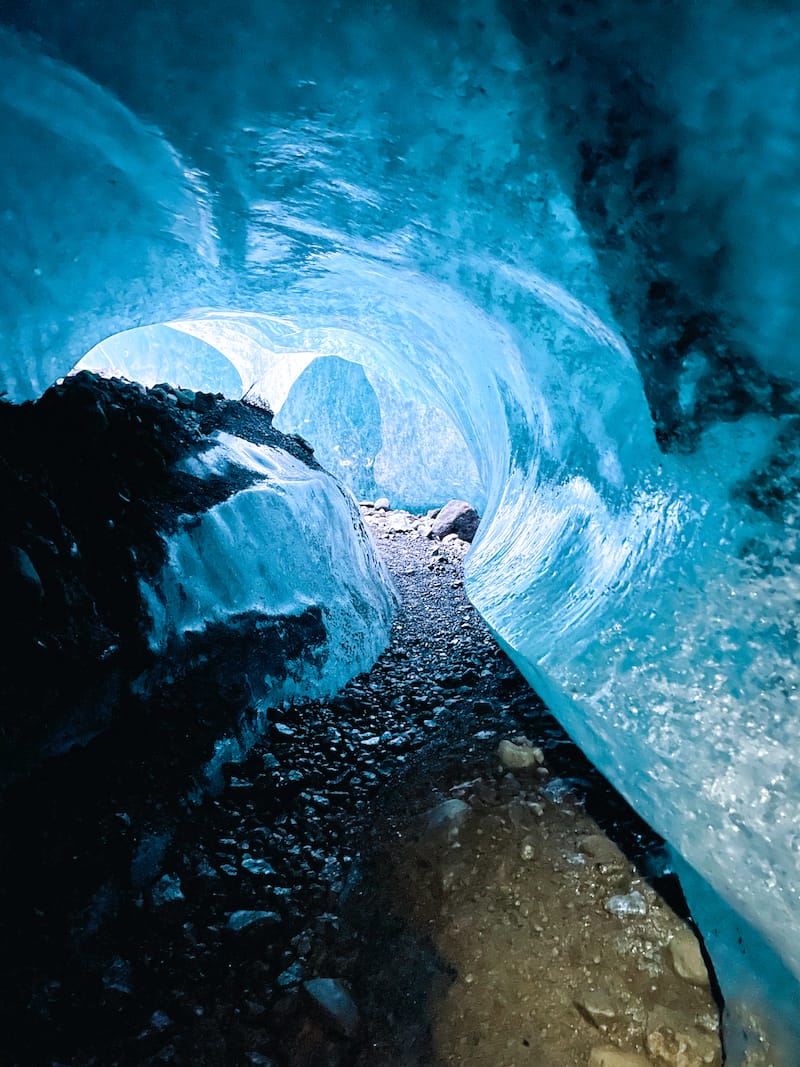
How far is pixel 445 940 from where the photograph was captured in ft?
5.32

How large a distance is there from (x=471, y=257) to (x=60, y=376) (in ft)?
7.67

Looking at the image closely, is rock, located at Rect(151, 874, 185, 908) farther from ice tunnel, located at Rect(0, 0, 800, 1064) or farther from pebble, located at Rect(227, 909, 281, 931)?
ice tunnel, located at Rect(0, 0, 800, 1064)

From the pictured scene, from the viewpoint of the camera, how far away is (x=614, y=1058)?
1.24 m

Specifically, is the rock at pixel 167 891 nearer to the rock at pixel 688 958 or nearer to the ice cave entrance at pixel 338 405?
the rock at pixel 688 958

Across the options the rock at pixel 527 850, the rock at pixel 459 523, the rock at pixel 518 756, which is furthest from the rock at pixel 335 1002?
the rock at pixel 459 523

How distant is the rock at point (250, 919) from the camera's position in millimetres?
1706

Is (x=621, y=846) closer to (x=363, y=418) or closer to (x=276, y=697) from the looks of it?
(x=276, y=697)

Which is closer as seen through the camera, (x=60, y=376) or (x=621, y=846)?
(x=621, y=846)

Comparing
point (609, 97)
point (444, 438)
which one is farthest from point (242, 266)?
point (444, 438)

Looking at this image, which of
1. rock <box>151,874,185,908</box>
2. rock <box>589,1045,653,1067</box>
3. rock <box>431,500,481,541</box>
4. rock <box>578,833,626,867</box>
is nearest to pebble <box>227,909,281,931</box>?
rock <box>151,874,185,908</box>

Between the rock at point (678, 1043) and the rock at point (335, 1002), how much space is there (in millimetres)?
785

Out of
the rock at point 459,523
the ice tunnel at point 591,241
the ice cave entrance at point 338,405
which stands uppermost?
the ice tunnel at point 591,241

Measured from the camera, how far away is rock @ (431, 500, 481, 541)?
28.1 ft

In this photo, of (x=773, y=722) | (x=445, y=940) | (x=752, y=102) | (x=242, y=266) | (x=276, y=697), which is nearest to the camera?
(x=752, y=102)
